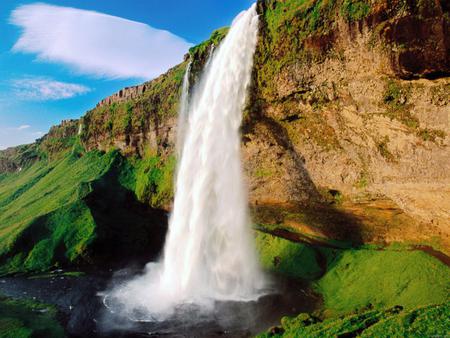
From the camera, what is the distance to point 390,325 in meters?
11.8

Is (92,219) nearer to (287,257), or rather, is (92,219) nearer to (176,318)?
(176,318)

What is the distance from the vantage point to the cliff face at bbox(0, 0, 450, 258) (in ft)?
55.8

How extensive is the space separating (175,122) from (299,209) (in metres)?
18.7

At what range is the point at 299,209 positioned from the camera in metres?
26.5

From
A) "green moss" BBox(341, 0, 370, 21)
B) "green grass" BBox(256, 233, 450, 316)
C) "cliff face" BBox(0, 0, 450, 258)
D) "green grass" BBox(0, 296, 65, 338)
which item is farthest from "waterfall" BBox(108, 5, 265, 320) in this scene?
"green moss" BBox(341, 0, 370, 21)

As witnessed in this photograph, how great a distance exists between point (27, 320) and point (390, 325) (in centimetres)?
1807

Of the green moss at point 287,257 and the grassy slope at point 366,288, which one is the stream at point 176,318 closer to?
the green moss at point 287,257

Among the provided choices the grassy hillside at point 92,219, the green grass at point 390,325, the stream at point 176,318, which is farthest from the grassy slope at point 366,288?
the grassy hillside at point 92,219

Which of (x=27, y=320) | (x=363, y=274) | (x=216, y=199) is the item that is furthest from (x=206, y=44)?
(x=27, y=320)

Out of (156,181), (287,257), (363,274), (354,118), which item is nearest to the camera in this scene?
(354,118)

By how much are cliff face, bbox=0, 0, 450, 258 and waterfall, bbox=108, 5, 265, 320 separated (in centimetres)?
119

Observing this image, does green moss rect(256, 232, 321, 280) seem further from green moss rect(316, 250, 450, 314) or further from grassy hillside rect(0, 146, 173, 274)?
grassy hillside rect(0, 146, 173, 274)

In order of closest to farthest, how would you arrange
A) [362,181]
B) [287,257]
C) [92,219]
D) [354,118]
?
[354,118] → [362,181] → [287,257] → [92,219]

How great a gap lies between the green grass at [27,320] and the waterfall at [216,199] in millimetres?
4267
